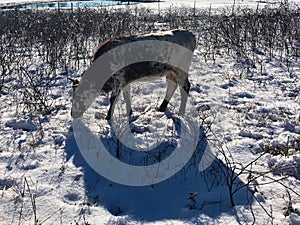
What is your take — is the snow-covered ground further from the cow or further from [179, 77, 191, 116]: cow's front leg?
the cow

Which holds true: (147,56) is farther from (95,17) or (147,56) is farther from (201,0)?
(201,0)

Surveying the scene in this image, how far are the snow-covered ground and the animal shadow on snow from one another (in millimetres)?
11

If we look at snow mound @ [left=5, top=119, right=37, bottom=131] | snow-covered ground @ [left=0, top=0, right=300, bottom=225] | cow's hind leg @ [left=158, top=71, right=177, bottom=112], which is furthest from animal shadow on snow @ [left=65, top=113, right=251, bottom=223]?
cow's hind leg @ [left=158, top=71, right=177, bottom=112]

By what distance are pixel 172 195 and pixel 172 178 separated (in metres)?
0.33

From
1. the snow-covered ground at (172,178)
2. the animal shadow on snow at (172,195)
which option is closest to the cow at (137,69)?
the snow-covered ground at (172,178)

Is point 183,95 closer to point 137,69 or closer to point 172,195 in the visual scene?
point 137,69

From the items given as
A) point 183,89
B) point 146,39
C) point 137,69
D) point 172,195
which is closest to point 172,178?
point 172,195

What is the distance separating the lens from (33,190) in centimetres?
390

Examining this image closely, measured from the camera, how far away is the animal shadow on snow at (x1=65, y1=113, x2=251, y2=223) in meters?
3.59

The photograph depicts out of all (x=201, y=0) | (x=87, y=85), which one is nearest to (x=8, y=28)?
(x=87, y=85)

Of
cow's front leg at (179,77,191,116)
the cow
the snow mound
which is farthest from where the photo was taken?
cow's front leg at (179,77,191,116)

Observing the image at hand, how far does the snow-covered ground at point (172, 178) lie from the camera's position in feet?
11.6

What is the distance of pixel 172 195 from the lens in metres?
3.88

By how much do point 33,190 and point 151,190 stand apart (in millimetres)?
1407
